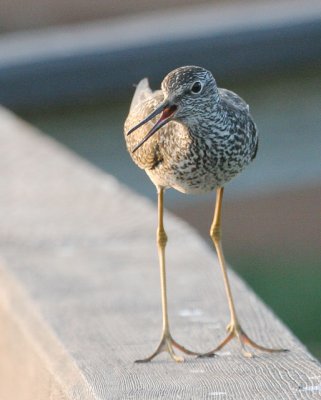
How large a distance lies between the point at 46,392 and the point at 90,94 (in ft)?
15.6

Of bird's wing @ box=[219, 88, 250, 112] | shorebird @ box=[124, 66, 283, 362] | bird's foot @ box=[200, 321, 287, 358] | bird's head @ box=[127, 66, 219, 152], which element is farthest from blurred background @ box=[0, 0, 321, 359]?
bird's foot @ box=[200, 321, 287, 358]

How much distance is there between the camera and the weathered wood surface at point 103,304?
410 cm

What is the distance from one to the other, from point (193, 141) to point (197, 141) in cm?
2

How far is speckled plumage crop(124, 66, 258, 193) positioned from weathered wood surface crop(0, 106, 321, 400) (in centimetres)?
58

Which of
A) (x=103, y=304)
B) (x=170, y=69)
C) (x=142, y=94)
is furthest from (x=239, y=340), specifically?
(x=170, y=69)

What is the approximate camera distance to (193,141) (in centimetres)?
484

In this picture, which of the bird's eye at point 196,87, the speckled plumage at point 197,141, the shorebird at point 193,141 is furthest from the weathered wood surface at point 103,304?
the bird's eye at point 196,87

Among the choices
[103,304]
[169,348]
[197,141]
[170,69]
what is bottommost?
[169,348]

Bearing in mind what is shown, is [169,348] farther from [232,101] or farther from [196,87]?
[232,101]

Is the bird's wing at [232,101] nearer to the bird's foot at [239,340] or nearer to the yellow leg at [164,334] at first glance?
the yellow leg at [164,334]

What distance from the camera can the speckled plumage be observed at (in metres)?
4.70

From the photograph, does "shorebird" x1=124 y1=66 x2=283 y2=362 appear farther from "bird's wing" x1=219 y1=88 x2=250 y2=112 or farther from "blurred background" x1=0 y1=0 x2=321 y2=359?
"blurred background" x1=0 y1=0 x2=321 y2=359

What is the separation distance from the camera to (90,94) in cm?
883

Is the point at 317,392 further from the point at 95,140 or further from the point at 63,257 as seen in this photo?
the point at 95,140
